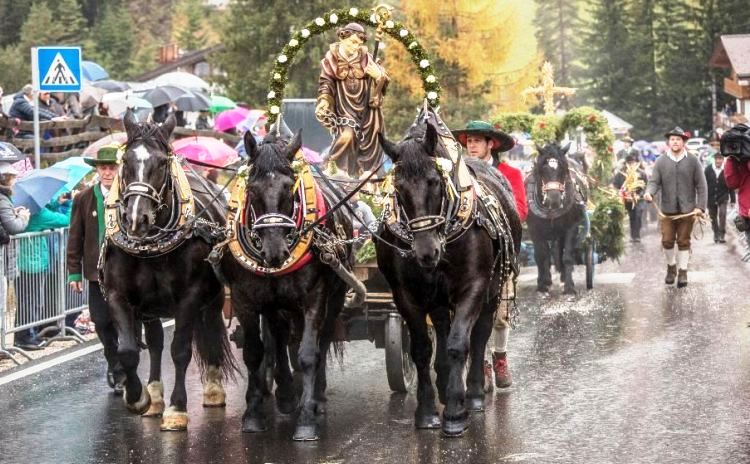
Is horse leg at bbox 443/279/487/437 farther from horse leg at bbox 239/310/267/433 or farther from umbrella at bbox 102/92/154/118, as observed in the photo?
umbrella at bbox 102/92/154/118

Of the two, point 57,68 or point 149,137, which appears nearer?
point 149,137

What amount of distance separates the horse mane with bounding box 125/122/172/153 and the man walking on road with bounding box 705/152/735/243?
1876cm

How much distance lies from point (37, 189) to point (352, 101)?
3605mm

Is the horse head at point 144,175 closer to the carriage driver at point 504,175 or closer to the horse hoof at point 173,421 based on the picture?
the horse hoof at point 173,421

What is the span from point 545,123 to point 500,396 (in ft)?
30.6

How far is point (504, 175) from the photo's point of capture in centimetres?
1196

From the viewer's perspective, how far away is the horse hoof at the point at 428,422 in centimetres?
964

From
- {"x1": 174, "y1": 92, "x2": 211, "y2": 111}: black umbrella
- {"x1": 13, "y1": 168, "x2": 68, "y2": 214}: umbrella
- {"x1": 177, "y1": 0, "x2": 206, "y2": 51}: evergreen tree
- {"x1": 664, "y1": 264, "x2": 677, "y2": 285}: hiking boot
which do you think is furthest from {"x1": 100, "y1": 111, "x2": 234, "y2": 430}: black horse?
{"x1": 177, "y1": 0, "x2": 206, "y2": 51}: evergreen tree

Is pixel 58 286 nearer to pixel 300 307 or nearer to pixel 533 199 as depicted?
pixel 300 307

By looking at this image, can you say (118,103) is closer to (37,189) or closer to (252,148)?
(37,189)

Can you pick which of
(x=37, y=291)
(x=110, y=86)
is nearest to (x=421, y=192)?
(x=37, y=291)

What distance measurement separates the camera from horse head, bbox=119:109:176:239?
942 centimetres

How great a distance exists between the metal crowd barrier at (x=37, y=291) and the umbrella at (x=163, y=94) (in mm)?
12852

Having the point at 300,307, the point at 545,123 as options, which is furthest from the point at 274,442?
the point at 545,123
